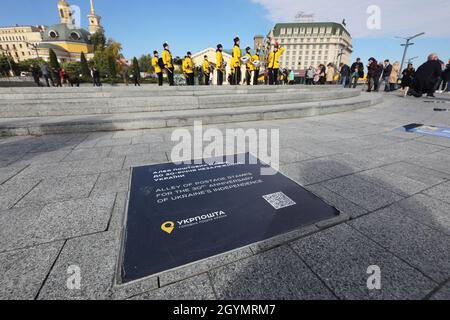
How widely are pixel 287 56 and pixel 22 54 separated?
137 m

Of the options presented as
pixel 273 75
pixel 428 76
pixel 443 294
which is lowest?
pixel 443 294

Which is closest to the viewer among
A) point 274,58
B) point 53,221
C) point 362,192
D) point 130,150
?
point 53,221

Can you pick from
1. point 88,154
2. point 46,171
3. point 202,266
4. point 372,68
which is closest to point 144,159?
point 88,154

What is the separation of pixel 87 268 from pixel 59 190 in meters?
1.79

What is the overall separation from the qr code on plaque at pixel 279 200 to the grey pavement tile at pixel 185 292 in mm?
1203

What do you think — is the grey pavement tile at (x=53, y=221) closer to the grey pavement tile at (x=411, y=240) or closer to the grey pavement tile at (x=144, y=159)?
the grey pavement tile at (x=144, y=159)

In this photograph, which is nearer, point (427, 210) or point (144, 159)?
point (427, 210)

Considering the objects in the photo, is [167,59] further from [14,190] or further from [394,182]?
[394,182]

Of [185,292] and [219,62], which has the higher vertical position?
[219,62]

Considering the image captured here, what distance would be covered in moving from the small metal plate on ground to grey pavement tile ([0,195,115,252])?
7.92 metres

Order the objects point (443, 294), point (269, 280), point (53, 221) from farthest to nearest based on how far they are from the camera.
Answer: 1. point (53, 221)
2. point (269, 280)
3. point (443, 294)

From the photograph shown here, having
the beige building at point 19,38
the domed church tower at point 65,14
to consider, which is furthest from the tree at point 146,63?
the beige building at point 19,38

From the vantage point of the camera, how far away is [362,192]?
9.50 feet
